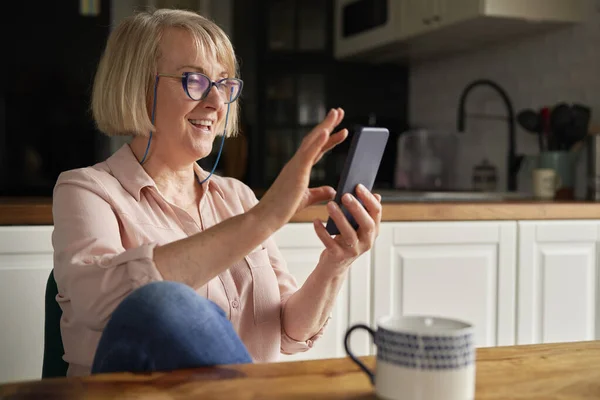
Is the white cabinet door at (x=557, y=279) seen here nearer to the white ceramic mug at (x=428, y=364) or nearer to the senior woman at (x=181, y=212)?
the senior woman at (x=181, y=212)

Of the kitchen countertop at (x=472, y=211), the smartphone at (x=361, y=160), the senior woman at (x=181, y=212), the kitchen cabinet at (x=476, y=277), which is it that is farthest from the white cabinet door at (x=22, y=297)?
the smartphone at (x=361, y=160)

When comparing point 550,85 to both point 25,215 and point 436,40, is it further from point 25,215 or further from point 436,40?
point 25,215

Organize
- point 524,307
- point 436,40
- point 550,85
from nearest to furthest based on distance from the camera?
1. point 524,307
2. point 550,85
3. point 436,40

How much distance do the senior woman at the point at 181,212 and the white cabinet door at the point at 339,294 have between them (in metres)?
0.46

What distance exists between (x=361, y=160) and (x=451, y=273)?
1.22 metres

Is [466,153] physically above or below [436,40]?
below

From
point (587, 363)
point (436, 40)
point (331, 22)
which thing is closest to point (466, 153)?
point (436, 40)

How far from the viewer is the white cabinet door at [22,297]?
180cm

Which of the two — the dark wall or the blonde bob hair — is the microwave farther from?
the blonde bob hair

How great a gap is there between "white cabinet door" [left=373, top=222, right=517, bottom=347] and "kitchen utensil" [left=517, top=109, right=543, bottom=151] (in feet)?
2.86

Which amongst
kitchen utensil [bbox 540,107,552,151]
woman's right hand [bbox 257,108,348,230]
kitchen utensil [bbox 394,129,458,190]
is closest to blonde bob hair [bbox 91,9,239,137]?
woman's right hand [bbox 257,108,348,230]

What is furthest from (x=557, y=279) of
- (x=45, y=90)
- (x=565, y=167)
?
(x=45, y=90)

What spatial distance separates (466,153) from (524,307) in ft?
4.63

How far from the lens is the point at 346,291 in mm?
2094
